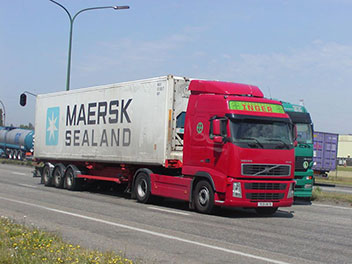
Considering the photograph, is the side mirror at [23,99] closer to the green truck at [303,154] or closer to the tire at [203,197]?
the green truck at [303,154]

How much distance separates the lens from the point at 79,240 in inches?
380

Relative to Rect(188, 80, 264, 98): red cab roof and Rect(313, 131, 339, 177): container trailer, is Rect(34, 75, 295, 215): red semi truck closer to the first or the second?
Rect(188, 80, 264, 98): red cab roof

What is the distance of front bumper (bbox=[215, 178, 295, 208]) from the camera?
1395 centimetres

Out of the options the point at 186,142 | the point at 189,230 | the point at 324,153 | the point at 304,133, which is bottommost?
the point at 189,230

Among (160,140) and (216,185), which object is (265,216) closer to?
(216,185)

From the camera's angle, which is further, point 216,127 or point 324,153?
point 324,153

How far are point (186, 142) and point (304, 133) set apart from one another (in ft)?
17.8

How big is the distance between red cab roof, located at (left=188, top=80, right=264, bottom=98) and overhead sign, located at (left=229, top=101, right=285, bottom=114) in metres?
0.67

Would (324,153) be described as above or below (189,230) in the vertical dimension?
above

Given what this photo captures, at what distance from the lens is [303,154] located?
18.8 metres

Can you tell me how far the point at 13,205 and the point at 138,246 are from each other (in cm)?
675

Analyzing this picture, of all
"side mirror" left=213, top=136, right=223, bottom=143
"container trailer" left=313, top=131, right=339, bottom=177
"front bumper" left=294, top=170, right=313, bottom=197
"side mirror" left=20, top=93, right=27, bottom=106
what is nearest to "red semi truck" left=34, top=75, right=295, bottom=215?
"side mirror" left=213, top=136, right=223, bottom=143

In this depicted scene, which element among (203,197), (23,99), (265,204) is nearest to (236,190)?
(265,204)

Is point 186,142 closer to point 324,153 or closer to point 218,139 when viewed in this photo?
point 218,139
